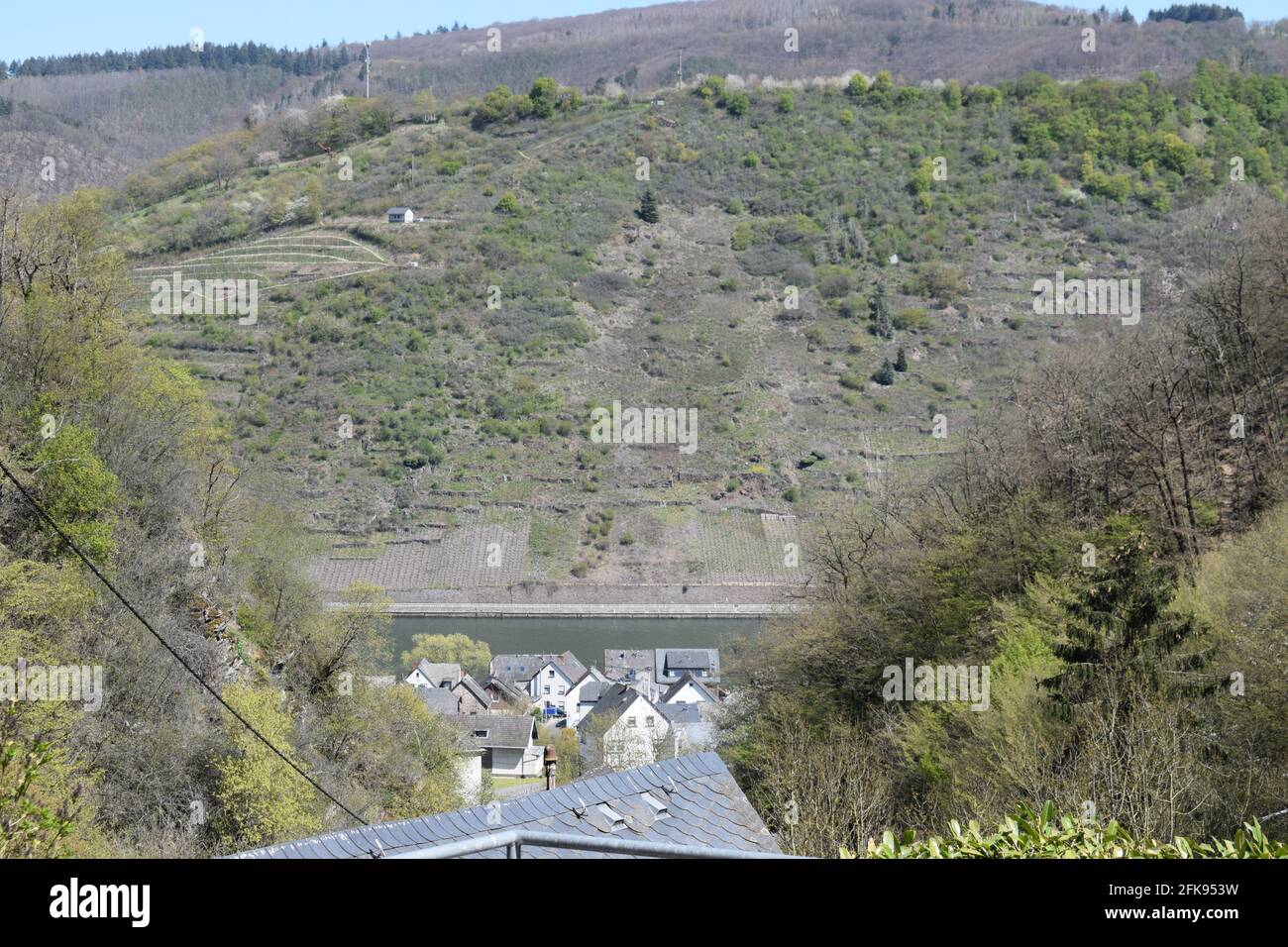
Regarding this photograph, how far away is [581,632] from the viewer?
73750mm

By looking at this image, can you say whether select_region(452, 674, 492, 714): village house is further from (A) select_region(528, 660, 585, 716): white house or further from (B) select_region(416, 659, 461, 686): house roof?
(A) select_region(528, 660, 585, 716): white house

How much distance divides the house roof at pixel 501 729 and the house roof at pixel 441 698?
1.10 m

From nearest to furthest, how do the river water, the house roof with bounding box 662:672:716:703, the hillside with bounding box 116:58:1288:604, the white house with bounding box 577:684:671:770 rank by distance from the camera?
the white house with bounding box 577:684:671:770
the house roof with bounding box 662:672:716:703
the river water
the hillside with bounding box 116:58:1288:604

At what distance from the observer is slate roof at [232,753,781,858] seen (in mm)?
7922

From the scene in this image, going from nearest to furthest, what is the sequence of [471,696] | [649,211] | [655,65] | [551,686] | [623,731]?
1. [623,731]
2. [471,696]
3. [551,686]
4. [649,211]
5. [655,65]

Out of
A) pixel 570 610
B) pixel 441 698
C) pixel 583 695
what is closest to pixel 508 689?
pixel 583 695

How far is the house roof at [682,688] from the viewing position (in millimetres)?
58281

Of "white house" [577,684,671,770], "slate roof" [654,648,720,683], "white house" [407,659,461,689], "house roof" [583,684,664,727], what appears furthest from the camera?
"slate roof" [654,648,720,683]

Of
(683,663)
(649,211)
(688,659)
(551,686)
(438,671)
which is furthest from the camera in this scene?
(649,211)

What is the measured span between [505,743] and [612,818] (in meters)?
38.9

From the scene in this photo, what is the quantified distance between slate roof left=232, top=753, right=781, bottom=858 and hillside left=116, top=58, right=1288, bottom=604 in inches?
2375

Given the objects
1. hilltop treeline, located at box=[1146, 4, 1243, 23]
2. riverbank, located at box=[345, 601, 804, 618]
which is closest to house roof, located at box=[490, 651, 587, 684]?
riverbank, located at box=[345, 601, 804, 618]

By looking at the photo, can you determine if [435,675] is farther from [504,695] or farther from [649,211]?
[649,211]

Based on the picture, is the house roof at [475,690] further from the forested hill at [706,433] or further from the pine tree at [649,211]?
the pine tree at [649,211]
